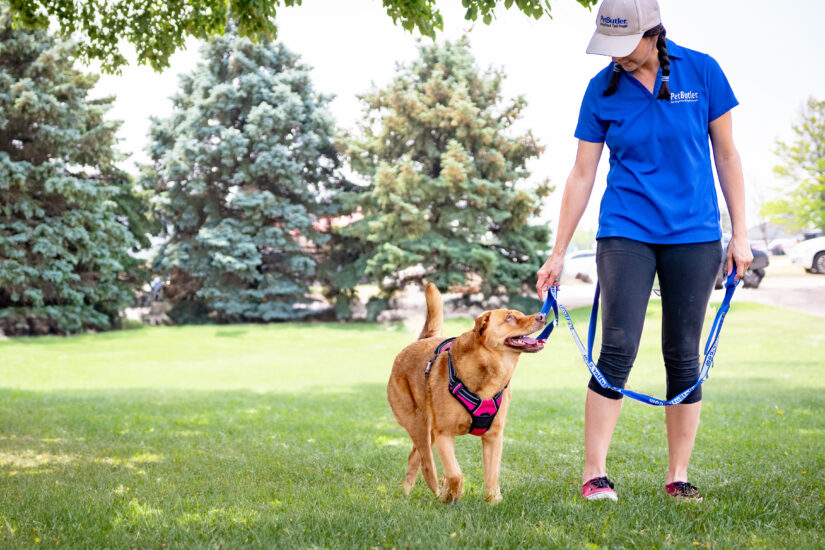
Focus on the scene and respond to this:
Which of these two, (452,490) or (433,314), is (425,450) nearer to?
(452,490)

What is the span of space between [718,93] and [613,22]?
66cm

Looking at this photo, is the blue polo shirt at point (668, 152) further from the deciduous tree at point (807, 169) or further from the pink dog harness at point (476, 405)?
the deciduous tree at point (807, 169)

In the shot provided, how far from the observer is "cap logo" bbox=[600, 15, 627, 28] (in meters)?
3.30

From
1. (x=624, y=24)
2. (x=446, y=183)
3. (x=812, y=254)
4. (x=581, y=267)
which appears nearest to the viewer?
(x=624, y=24)

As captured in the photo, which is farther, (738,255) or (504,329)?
(504,329)

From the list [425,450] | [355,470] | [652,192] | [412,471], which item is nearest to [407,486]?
[412,471]

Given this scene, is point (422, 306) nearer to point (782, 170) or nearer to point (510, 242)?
point (510, 242)

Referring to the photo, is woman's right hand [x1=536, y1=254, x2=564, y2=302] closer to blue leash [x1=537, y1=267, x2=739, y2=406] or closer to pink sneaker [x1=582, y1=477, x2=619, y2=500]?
blue leash [x1=537, y1=267, x2=739, y2=406]

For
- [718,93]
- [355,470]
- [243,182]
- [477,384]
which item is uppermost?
[243,182]

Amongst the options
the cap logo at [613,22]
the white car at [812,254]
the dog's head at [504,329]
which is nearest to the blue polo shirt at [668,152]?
the cap logo at [613,22]

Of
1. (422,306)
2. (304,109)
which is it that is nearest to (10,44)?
(304,109)

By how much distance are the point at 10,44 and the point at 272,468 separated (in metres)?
25.7

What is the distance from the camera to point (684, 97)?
11.2ft

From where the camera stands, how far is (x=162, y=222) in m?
Answer: 31.8
